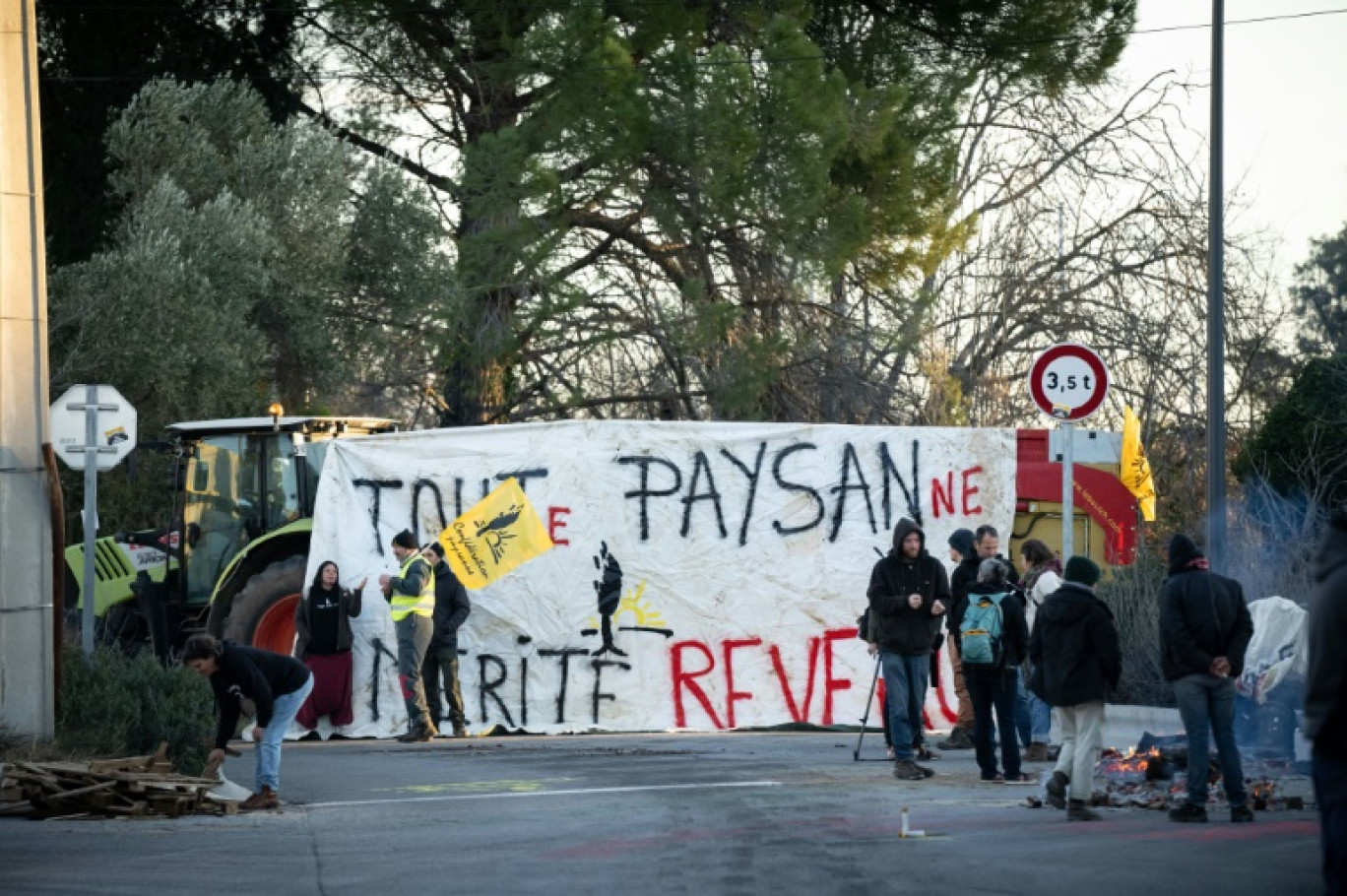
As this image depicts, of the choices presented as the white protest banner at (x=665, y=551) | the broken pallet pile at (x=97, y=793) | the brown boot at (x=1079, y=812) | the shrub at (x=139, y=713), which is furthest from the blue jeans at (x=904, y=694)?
the shrub at (x=139, y=713)

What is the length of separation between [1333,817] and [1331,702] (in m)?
0.35

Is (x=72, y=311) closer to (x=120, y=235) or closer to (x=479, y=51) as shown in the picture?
(x=120, y=235)

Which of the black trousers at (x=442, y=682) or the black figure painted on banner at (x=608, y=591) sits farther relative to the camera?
the black figure painted on banner at (x=608, y=591)

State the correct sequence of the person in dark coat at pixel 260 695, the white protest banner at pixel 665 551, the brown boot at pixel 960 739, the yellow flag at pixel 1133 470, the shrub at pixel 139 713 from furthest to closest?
the yellow flag at pixel 1133 470 → the white protest banner at pixel 665 551 → the brown boot at pixel 960 739 → the shrub at pixel 139 713 → the person in dark coat at pixel 260 695

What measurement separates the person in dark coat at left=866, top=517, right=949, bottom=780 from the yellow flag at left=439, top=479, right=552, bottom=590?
4.85m

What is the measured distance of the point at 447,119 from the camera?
2516 centimetres

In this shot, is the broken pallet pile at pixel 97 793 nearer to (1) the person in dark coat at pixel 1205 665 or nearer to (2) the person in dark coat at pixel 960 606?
(2) the person in dark coat at pixel 960 606

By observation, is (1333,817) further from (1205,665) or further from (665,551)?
(665,551)

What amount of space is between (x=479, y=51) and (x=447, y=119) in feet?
4.09

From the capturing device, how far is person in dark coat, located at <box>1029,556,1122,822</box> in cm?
1093

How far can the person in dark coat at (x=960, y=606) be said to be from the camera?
1401 centimetres

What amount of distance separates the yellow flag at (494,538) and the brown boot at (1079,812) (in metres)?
7.61

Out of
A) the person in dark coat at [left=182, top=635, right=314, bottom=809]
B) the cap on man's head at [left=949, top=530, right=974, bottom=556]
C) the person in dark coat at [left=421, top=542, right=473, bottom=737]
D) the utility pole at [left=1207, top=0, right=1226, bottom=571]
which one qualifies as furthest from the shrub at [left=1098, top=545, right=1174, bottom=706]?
the person in dark coat at [left=182, top=635, right=314, bottom=809]

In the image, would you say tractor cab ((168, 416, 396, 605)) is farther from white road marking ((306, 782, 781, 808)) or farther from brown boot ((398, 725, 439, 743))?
white road marking ((306, 782, 781, 808))
